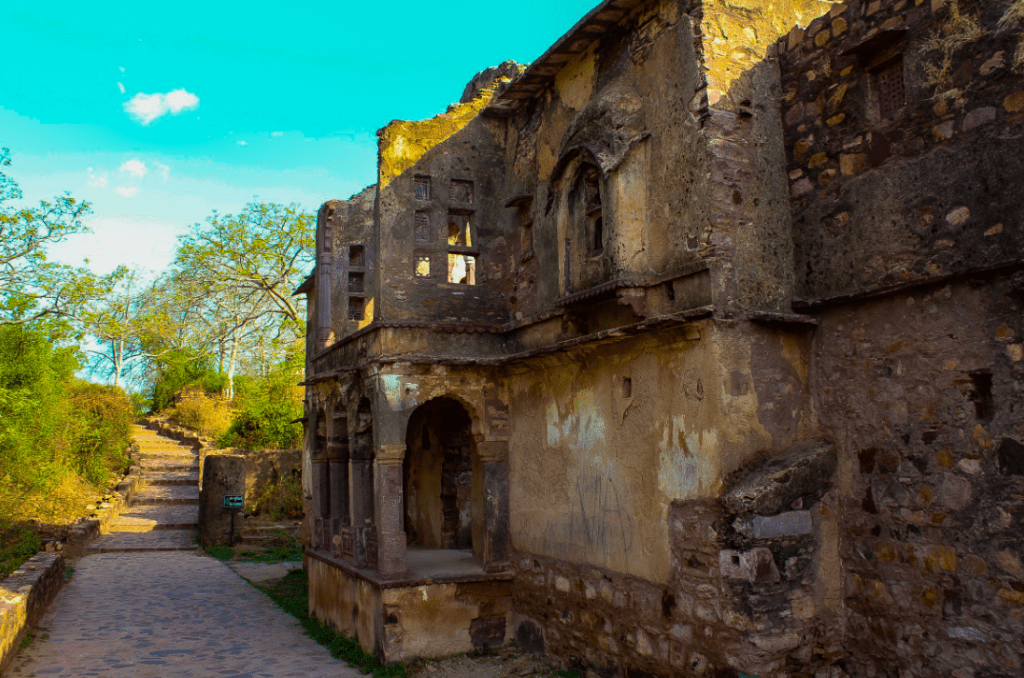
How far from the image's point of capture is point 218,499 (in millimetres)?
18266

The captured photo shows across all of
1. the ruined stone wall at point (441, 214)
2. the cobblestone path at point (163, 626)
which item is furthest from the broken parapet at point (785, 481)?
the cobblestone path at point (163, 626)

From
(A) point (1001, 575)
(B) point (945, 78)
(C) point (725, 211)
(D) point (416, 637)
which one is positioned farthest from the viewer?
(D) point (416, 637)

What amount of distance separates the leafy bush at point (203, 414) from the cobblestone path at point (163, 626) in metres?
12.3

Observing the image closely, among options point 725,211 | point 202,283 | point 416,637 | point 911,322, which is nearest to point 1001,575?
point 911,322

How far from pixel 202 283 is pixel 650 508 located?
24.1 meters

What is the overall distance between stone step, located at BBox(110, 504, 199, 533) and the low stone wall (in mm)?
6960

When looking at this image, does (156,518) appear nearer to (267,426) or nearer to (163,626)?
(267,426)

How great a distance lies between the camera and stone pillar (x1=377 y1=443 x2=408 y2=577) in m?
8.77

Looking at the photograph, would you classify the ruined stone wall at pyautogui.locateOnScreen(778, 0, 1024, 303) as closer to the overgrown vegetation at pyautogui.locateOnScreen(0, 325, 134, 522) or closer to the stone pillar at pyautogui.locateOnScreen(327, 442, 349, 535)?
the stone pillar at pyautogui.locateOnScreen(327, 442, 349, 535)

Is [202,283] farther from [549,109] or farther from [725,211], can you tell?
[725,211]

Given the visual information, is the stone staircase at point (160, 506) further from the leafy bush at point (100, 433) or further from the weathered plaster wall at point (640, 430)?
the weathered plaster wall at point (640, 430)

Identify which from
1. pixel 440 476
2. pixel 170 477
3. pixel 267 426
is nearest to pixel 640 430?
pixel 440 476

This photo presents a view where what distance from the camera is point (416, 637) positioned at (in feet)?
28.1

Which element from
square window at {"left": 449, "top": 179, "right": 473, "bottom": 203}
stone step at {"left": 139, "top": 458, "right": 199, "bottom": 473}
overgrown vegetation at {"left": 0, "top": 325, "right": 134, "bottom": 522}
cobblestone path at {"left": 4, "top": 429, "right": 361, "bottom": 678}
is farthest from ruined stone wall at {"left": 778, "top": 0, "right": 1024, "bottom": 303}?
stone step at {"left": 139, "top": 458, "right": 199, "bottom": 473}
